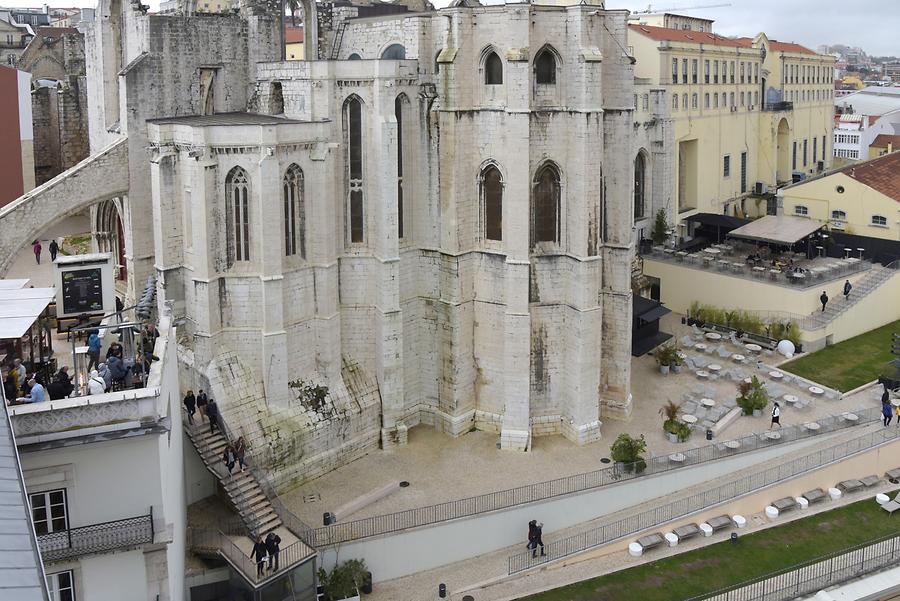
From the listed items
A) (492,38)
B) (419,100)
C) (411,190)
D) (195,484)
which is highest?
(492,38)

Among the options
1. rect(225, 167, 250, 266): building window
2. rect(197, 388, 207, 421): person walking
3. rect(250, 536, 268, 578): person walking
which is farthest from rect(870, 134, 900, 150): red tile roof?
rect(250, 536, 268, 578): person walking

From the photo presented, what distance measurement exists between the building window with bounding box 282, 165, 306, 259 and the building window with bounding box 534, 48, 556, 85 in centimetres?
903

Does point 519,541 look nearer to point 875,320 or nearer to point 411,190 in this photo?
point 411,190

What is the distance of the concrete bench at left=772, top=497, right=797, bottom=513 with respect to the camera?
29.2 m

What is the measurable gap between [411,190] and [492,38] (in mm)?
6060

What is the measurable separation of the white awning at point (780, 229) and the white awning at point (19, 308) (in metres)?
36.9

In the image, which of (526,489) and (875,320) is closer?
(526,489)

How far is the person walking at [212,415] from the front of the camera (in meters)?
26.8

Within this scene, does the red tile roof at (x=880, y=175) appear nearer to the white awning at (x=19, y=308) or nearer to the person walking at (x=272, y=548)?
the person walking at (x=272, y=548)

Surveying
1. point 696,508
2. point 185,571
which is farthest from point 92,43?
point 696,508

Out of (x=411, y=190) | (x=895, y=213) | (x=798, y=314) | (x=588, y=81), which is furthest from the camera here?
(x=895, y=213)

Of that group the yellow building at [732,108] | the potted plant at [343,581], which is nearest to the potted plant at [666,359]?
the yellow building at [732,108]

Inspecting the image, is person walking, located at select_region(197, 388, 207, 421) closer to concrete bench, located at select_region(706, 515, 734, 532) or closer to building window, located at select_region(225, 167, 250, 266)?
building window, located at select_region(225, 167, 250, 266)

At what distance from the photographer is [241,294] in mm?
28062
